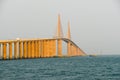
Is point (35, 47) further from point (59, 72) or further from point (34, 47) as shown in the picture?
point (59, 72)

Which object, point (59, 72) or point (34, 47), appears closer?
point (59, 72)

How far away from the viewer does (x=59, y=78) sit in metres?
58.2

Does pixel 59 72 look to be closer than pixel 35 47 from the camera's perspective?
Yes

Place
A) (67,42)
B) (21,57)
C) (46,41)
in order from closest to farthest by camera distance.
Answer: (21,57) → (46,41) → (67,42)

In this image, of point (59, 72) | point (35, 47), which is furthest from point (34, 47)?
point (59, 72)

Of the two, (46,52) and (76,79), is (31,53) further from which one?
(76,79)

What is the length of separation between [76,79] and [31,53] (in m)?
115

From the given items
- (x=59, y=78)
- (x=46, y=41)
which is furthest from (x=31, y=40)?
(x=59, y=78)

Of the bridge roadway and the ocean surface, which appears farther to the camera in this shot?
the bridge roadway

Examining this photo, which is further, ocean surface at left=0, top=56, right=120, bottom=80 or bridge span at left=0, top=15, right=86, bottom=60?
bridge span at left=0, top=15, right=86, bottom=60

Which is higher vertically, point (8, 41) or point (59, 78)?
point (8, 41)

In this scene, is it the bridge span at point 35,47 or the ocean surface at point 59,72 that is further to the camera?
the bridge span at point 35,47

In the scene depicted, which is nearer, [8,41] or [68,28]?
[8,41]

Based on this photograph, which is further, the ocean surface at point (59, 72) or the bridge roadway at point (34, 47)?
the bridge roadway at point (34, 47)
